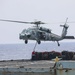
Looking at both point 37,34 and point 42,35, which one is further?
point 42,35

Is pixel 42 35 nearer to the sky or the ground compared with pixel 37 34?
nearer to the ground

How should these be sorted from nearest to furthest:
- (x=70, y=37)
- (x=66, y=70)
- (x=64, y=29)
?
(x=66, y=70) → (x=70, y=37) → (x=64, y=29)

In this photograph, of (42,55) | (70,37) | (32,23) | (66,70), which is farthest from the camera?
(70,37)

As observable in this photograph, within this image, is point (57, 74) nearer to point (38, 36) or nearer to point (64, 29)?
point (38, 36)

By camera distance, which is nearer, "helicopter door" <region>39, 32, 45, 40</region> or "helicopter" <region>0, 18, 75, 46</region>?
"helicopter" <region>0, 18, 75, 46</region>

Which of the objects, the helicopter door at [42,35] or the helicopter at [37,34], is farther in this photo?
the helicopter door at [42,35]

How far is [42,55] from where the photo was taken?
4828 centimetres

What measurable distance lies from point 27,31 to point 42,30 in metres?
2.55

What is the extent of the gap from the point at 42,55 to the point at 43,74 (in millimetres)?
26393

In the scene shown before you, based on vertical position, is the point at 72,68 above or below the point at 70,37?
above

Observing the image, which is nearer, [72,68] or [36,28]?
[72,68]

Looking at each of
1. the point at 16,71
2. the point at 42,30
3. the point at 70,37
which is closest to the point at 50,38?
the point at 42,30

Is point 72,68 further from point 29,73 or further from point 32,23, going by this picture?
point 32,23

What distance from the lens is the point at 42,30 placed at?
179ft
